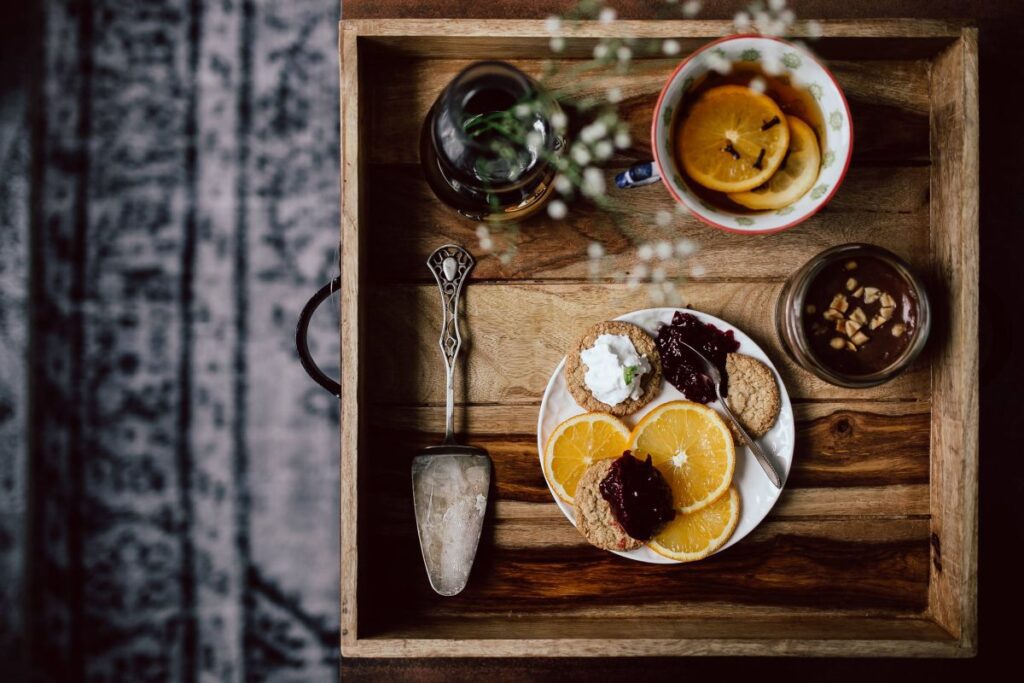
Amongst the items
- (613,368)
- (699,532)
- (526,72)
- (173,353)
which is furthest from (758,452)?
(173,353)

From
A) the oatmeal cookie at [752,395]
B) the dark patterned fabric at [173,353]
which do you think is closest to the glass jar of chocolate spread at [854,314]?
the oatmeal cookie at [752,395]

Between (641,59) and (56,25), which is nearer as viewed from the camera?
(641,59)

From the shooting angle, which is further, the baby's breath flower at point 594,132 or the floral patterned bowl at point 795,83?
the baby's breath flower at point 594,132

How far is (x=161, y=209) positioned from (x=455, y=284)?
706mm

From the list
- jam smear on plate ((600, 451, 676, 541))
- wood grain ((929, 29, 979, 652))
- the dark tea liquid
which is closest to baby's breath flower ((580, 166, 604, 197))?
the dark tea liquid

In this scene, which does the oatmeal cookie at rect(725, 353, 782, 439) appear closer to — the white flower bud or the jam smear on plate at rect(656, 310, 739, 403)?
the jam smear on plate at rect(656, 310, 739, 403)

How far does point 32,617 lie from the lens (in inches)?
54.3

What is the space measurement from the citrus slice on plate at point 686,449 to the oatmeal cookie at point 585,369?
0.03 metres

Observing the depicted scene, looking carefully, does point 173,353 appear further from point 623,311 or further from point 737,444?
point 737,444

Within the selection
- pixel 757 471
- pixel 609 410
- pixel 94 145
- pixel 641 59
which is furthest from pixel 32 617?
pixel 641 59

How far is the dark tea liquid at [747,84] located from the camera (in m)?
0.98

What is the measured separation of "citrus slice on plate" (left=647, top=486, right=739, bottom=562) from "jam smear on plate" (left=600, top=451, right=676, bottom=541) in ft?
0.09

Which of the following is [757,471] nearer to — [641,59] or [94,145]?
[641,59]
